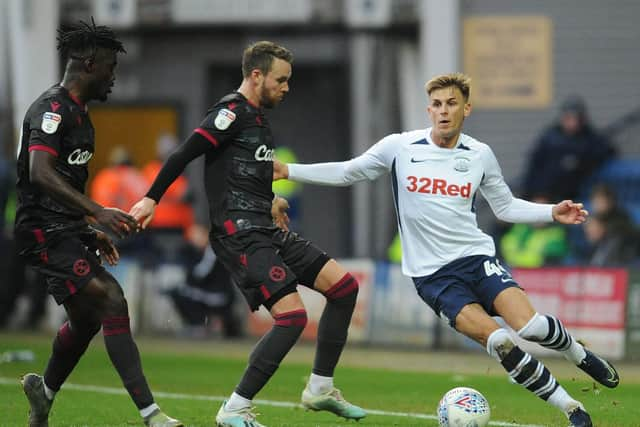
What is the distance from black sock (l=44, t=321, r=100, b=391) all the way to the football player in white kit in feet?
5.34

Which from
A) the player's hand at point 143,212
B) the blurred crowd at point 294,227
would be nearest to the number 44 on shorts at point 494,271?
the player's hand at point 143,212

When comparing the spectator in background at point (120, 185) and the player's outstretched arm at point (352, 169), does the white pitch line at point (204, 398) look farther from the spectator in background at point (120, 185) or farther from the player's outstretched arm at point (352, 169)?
Result: the spectator in background at point (120, 185)

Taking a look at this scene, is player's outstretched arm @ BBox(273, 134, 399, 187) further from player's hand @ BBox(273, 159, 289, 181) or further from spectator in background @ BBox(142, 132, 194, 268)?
spectator in background @ BBox(142, 132, 194, 268)

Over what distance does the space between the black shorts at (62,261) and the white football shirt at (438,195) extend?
60.6 inches

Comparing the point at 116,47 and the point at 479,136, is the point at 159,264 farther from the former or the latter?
the point at 116,47

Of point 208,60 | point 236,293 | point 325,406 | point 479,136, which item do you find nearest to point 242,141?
point 325,406

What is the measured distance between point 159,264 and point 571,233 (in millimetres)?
5504

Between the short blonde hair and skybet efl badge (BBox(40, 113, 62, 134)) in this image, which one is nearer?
skybet efl badge (BBox(40, 113, 62, 134))

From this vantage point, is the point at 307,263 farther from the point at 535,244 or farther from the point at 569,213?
the point at 535,244

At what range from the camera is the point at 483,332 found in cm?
870

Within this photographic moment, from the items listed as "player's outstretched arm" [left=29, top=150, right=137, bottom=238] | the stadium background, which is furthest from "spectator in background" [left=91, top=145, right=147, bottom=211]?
"player's outstretched arm" [left=29, top=150, right=137, bottom=238]

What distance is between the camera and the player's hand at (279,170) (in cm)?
923

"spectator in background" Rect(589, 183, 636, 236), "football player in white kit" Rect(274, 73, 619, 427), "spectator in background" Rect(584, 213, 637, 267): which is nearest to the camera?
"football player in white kit" Rect(274, 73, 619, 427)

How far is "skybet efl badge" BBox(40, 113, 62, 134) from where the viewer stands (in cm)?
844
